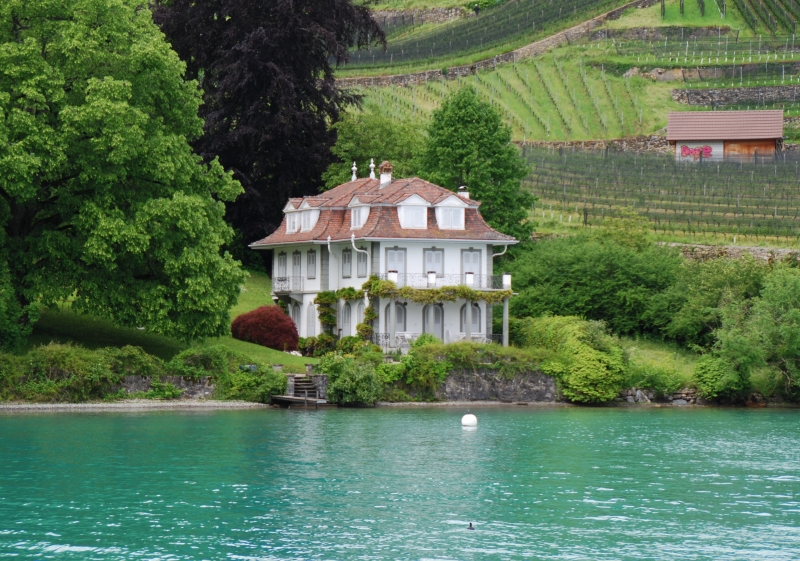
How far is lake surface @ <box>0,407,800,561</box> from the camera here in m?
23.3

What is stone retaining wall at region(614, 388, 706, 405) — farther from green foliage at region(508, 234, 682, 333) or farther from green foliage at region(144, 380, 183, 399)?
green foliage at region(144, 380, 183, 399)

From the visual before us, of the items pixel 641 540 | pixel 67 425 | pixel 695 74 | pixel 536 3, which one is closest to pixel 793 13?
pixel 695 74

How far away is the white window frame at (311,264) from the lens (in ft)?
204

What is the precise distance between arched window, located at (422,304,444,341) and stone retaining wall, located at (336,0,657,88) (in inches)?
2604

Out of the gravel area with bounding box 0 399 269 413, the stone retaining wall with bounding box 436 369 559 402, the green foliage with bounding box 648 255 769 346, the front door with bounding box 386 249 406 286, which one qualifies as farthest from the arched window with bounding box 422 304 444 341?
the gravel area with bounding box 0 399 269 413

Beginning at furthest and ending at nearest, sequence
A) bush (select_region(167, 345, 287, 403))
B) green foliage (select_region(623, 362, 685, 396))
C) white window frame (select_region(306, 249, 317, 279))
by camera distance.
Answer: white window frame (select_region(306, 249, 317, 279)), green foliage (select_region(623, 362, 685, 396)), bush (select_region(167, 345, 287, 403))

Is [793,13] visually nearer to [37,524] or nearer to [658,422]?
[658,422]

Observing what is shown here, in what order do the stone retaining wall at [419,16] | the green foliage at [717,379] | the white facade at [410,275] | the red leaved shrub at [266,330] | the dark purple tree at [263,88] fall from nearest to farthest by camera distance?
the green foliage at [717,379] → the red leaved shrub at [266,330] → the white facade at [410,275] → the dark purple tree at [263,88] → the stone retaining wall at [419,16]

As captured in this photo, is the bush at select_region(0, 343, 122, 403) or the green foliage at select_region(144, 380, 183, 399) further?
the green foliage at select_region(144, 380, 183, 399)

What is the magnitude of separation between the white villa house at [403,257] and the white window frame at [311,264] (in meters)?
0.05

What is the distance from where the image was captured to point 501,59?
13200cm

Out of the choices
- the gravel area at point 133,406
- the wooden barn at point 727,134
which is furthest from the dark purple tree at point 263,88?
the wooden barn at point 727,134

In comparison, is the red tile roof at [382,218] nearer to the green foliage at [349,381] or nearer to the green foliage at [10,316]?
the green foliage at [349,381]

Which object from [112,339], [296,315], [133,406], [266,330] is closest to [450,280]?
[266,330]
